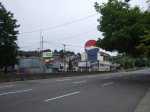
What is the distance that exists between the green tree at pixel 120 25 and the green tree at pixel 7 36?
109 ft

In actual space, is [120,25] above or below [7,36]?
below

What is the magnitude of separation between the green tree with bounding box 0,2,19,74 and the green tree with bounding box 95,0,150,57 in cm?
3336

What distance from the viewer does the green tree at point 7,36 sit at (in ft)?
215

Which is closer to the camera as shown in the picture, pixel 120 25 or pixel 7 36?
pixel 120 25

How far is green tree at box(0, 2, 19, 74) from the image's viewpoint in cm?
6562

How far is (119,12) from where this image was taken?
113ft

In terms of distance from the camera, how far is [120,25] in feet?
112

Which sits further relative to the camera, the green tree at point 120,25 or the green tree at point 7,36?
the green tree at point 7,36

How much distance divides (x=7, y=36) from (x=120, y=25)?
1477 inches

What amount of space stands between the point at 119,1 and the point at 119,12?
2998 millimetres

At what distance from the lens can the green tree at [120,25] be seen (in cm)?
3122

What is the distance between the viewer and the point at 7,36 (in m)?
66.1

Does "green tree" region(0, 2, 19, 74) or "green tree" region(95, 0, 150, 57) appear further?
"green tree" region(0, 2, 19, 74)

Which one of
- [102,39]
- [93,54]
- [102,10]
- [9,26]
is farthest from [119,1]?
[93,54]
